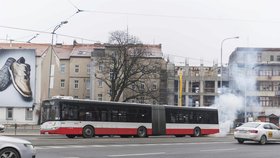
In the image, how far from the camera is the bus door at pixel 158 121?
122 ft

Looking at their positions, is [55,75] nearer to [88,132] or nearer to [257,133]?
[88,132]

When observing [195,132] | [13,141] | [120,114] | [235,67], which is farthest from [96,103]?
[235,67]

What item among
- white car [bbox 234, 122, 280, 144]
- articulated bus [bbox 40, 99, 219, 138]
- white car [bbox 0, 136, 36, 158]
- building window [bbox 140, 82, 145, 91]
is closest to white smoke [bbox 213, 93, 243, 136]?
articulated bus [bbox 40, 99, 219, 138]

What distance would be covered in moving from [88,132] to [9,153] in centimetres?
2054

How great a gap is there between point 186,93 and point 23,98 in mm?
38648

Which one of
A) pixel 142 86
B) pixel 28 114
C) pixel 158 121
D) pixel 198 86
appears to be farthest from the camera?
pixel 198 86

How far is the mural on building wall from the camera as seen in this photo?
7512cm

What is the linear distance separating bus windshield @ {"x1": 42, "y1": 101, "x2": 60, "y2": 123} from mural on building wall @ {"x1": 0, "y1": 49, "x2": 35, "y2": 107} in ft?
143

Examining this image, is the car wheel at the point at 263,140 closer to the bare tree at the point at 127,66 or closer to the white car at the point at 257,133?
the white car at the point at 257,133

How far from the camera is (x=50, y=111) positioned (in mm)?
32156

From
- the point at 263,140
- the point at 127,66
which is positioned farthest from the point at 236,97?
the point at 263,140

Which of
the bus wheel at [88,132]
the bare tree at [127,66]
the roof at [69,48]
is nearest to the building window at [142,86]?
the bare tree at [127,66]

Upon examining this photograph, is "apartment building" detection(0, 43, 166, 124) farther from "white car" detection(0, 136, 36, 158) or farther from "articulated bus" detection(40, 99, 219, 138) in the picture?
"white car" detection(0, 136, 36, 158)

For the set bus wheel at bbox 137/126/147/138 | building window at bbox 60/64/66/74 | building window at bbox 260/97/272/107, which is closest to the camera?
bus wheel at bbox 137/126/147/138
